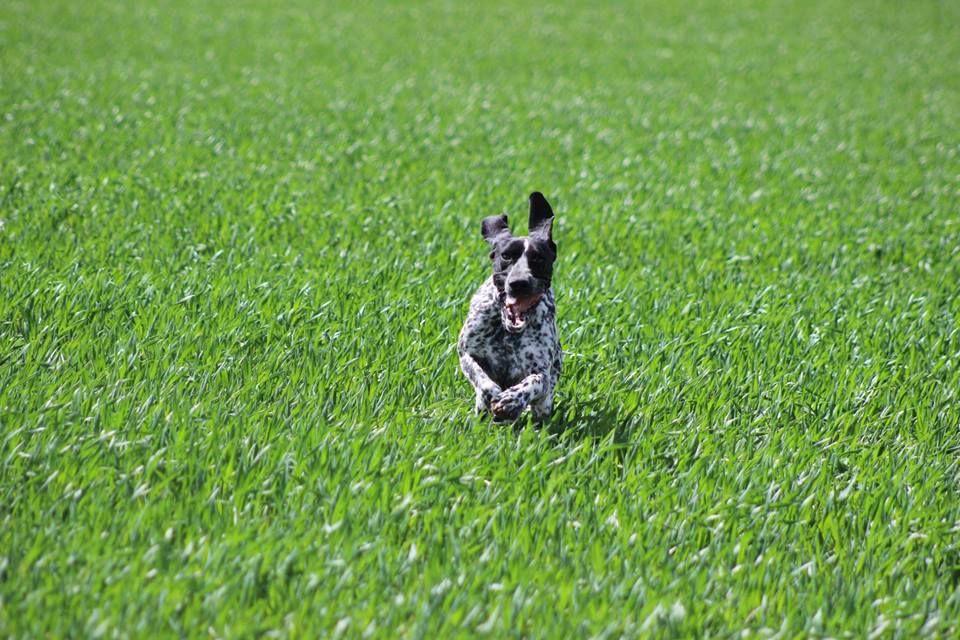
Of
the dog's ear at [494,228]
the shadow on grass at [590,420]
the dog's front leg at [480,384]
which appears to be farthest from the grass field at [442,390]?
the dog's ear at [494,228]

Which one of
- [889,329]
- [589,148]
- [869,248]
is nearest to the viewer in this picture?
[889,329]

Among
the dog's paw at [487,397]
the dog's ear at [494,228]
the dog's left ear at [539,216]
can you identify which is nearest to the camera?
the dog's paw at [487,397]

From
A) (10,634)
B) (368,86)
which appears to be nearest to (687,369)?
(10,634)

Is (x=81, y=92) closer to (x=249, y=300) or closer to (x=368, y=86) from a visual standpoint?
(x=368, y=86)

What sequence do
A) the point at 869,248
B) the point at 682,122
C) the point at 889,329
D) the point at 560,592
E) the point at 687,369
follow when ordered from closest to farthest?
the point at 560,592 → the point at 687,369 → the point at 889,329 → the point at 869,248 → the point at 682,122

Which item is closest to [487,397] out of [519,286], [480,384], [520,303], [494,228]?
[480,384]

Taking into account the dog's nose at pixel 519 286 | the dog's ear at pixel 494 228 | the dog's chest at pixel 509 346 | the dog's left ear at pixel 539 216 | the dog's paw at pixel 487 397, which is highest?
the dog's left ear at pixel 539 216

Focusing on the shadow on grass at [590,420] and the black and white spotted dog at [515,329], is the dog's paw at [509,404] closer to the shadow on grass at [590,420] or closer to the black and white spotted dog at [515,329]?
the black and white spotted dog at [515,329]

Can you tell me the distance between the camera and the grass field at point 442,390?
11.5 feet

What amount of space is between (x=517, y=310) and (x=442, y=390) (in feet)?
3.68

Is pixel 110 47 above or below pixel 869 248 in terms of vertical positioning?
above

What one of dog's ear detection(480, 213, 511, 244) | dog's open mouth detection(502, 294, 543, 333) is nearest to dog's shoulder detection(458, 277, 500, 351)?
dog's open mouth detection(502, 294, 543, 333)

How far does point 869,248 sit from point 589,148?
540cm

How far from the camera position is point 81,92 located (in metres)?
15.0
